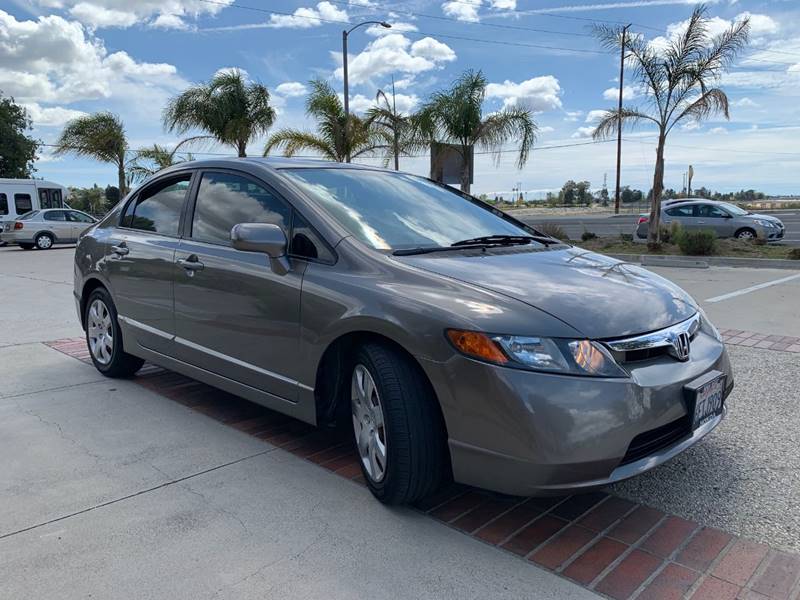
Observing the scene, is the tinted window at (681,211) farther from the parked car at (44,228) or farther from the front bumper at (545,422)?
the parked car at (44,228)

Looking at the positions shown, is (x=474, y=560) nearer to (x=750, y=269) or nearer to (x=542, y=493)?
(x=542, y=493)

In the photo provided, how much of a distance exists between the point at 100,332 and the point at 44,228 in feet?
71.9

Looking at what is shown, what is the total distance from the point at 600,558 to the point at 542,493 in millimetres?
377

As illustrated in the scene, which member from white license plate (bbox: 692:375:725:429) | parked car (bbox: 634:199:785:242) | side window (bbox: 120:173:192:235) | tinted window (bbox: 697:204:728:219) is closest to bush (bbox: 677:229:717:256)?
parked car (bbox: 634:199:785:242)

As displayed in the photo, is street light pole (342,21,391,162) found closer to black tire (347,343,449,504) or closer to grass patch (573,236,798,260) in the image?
grass patch (573,236,798,260)

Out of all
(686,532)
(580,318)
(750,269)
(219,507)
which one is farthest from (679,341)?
(750,269)

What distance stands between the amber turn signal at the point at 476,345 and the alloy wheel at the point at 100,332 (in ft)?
11.0

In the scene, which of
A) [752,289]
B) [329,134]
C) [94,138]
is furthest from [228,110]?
[752,289]

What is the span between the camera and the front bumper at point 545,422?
7.83 ft

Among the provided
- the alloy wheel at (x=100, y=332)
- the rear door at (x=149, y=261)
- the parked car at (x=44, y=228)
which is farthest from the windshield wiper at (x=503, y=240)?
the parked car at (x=44, y=228)

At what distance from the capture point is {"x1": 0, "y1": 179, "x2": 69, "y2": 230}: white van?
28.0 m

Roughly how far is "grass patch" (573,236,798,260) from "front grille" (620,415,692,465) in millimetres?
12295

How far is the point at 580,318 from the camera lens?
2568 mm

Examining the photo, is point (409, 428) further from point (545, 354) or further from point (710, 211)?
point (710, 211)
